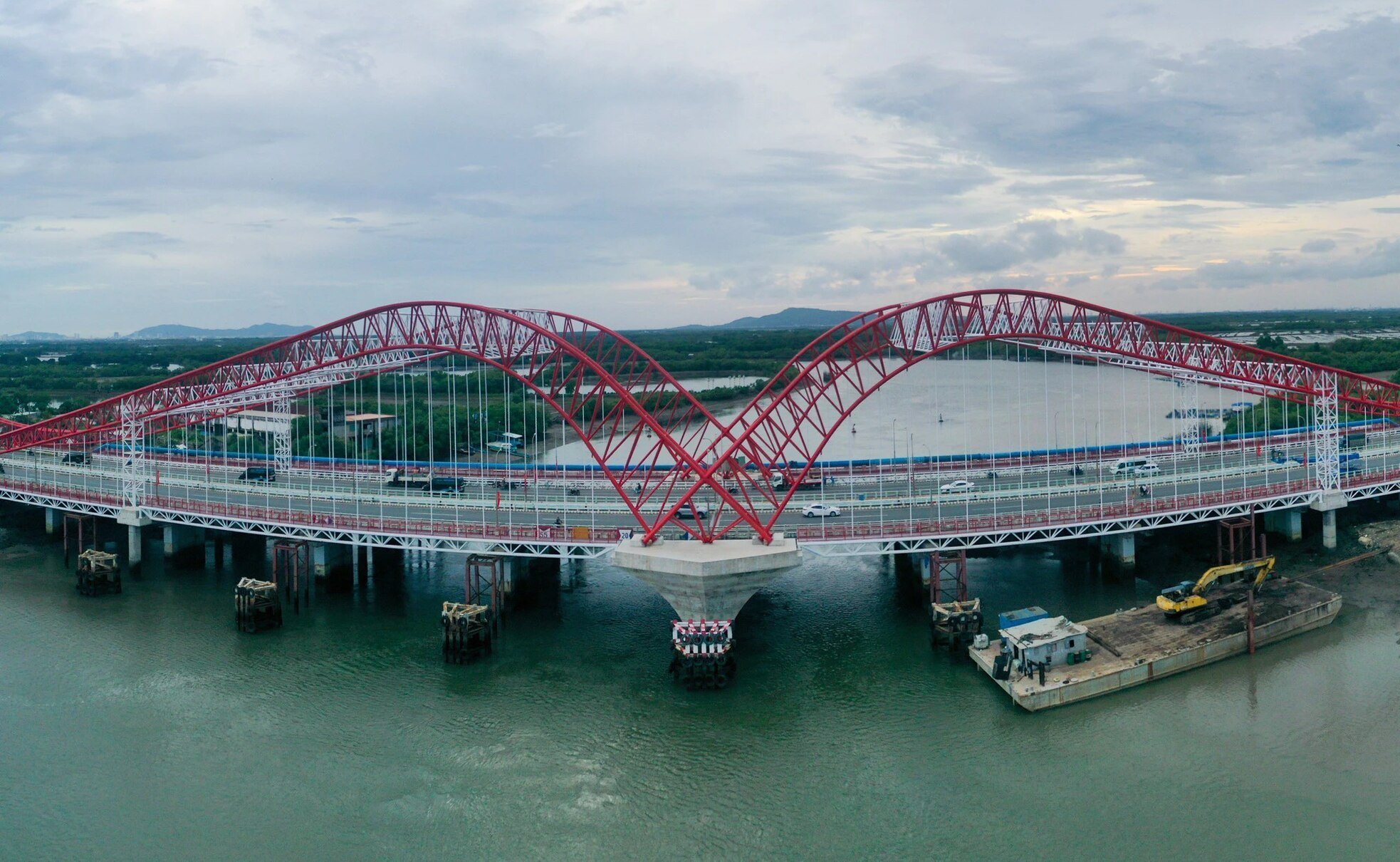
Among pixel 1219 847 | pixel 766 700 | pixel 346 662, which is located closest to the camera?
pixel 1219 847

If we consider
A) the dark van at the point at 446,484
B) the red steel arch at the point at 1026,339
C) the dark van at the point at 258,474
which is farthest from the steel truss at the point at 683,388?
the dark van at the point at 446,484

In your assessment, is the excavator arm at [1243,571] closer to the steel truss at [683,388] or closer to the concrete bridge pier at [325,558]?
the steel truss at [683,388]

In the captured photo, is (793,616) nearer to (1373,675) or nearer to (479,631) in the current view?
(479,631)

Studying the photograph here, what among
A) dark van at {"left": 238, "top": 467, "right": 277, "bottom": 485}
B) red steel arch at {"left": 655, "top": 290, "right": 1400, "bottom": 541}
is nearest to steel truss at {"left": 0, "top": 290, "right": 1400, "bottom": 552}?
red steel arch at {"left": 655, "top": 290, "right": 1400, "bottom": 541}

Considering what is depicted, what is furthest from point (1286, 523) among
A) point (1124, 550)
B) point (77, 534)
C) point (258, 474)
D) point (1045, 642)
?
point (77, 534)

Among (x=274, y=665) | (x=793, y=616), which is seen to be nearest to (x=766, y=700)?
(x=793, y=616)

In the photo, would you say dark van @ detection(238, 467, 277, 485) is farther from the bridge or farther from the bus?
the bus
